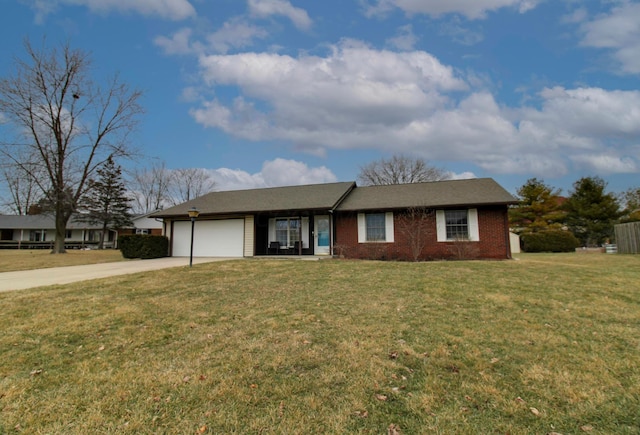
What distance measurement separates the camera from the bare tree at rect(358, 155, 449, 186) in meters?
35.8

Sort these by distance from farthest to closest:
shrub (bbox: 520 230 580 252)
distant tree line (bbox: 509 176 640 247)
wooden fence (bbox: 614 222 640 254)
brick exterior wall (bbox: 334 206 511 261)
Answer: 1. distant tree line (bbox: 509 176 640 247)
2. shrub (bbox: 520 230 580 252)
3. wooden fence (bbox: 614 222 640 254)
4. brick exterior wall (bbox: 334 206 511 261)

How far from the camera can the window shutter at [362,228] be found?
15.6 m

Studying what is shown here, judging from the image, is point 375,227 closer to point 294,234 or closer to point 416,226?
point 416,226

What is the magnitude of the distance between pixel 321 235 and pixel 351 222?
1.81 m

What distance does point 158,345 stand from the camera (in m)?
4.18

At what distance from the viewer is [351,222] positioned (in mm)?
15938

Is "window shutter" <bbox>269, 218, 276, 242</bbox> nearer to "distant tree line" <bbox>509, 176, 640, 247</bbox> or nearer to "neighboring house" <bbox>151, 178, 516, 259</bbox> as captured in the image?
"neighboring house" <bbox>151, 178, 516, 259</bbox>

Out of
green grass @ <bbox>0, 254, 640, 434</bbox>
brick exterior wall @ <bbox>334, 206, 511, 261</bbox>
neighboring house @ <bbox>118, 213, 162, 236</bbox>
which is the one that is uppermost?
neighboring house @ <bbox>118, 213, 162, 236</bbox>

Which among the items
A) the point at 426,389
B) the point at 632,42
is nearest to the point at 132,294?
the point at 426,389

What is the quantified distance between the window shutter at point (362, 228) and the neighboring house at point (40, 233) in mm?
33459

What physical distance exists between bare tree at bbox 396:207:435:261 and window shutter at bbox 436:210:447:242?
22 cm

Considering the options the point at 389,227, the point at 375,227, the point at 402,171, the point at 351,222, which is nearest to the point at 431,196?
the point at 389,227

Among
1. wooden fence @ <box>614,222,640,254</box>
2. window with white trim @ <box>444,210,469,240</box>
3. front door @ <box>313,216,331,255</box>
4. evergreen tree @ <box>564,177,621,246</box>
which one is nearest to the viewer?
window with white trim @ <box>444,210,469,240</box>

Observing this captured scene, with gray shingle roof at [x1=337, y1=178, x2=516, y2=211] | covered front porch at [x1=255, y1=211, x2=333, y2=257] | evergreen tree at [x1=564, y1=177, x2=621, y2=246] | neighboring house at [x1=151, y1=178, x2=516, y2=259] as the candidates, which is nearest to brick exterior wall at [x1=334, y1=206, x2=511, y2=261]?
neighboring house at [x1=151, y1=178, x2=516, y2=259]
